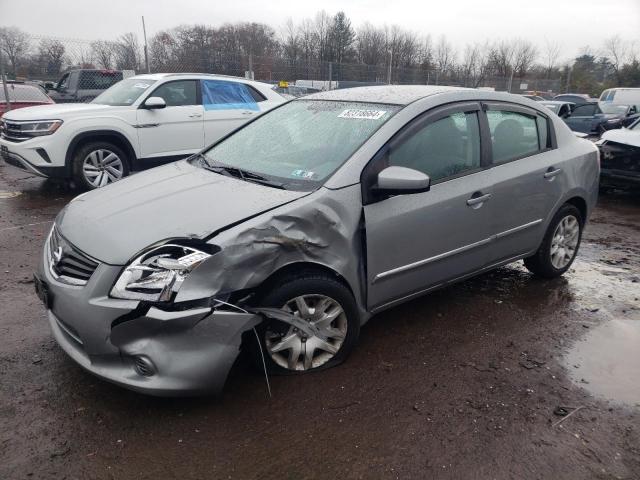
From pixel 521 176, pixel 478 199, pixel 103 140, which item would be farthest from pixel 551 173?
pixel 103 140

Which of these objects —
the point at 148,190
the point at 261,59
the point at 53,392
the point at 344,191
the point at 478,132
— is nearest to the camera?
the point at 53,392

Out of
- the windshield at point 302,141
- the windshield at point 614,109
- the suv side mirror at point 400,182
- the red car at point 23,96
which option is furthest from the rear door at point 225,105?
the windshield at point 614,109

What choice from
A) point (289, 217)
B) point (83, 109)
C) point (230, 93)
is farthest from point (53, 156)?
point (289, 217)

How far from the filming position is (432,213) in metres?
3.31

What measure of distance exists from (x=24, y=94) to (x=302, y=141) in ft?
36.3

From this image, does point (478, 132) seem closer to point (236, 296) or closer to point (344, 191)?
point (344, 191)

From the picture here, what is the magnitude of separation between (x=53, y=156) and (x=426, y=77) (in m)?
17.5

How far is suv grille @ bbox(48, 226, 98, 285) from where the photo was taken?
8.40 feet

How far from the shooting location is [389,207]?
10.2 ft

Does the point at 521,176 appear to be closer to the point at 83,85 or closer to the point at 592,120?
the point at 83,85

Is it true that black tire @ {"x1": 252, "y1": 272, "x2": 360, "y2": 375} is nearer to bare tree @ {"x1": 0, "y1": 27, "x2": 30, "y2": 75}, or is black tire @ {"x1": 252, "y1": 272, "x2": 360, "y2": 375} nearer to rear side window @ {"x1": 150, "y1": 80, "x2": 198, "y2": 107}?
rear side window @ {"x1": 150, "y1": 80, "x2": 198, "y2": 107}

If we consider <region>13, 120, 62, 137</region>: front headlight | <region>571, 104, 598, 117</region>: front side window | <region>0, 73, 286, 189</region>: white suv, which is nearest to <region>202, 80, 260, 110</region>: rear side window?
<region>0, 73, 286, 189</region>: white suv

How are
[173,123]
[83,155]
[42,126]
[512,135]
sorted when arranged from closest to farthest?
[512,135]
[42,126]
[83,155]
[173,123]

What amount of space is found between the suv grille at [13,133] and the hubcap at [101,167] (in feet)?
2.72
